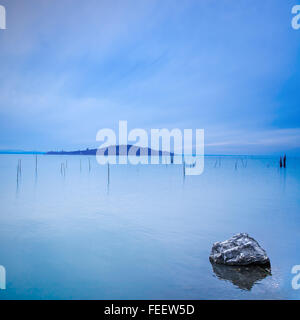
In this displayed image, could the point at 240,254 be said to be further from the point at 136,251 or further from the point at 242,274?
the point at 136,251

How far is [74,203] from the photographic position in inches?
416

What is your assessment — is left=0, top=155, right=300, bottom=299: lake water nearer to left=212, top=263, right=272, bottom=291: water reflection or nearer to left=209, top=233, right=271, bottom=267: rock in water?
left=212, top=263, right=272, bottom=291: water reflection

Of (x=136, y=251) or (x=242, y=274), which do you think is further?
Result: (x=136, y=251)

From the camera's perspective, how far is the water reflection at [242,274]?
369cm

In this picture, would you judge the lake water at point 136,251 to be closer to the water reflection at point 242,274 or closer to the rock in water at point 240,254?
the water reflection at point 242,274

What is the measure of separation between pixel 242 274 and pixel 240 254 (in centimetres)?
37

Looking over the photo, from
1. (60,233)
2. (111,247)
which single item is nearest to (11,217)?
(60,233)

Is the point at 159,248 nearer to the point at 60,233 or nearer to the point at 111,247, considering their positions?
the point at 111,247

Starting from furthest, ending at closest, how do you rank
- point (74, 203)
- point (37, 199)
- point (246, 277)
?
point (37, 199), point (74, 203), point (246, 277)

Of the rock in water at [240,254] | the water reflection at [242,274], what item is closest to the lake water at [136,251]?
the water reflection at [242,274]

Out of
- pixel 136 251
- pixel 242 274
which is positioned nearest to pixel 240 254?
pixel 242 274

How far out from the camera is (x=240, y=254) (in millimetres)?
4250
